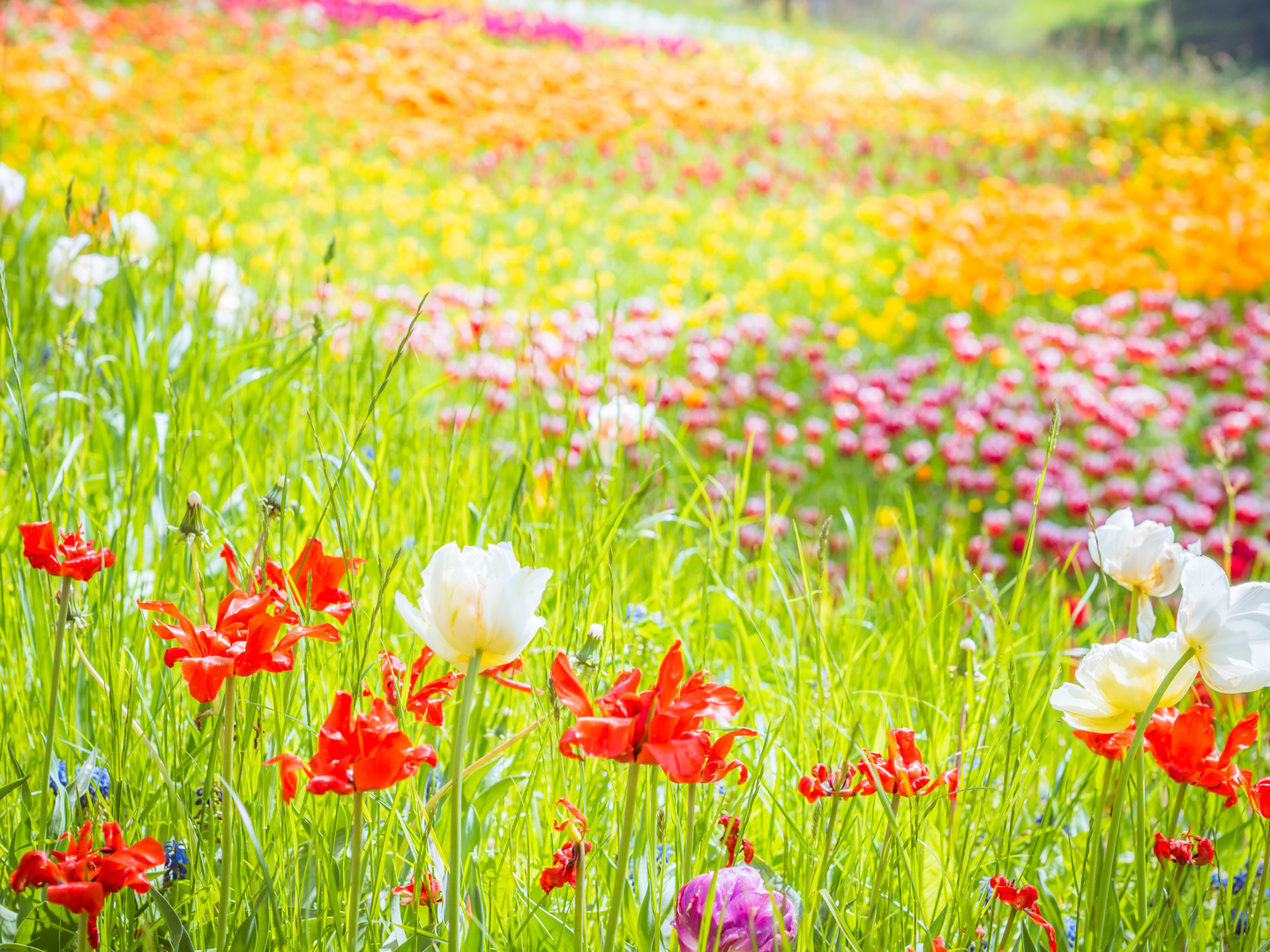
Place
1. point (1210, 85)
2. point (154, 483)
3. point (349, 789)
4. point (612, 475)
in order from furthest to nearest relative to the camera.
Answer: point (1210, 85) → point (612, 475) → point (154, 483) → point (349, 789)

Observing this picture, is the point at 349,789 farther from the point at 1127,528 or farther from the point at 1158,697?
the point at 1127,528

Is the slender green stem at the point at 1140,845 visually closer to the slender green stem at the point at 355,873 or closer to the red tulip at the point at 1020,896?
the red tulip at the point at 1020,896

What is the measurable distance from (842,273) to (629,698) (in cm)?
532

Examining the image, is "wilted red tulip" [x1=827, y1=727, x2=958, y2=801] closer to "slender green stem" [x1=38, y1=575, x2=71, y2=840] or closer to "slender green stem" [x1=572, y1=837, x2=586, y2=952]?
"slender green stem" [x1=572, y1=837, x2=586, y2=952]

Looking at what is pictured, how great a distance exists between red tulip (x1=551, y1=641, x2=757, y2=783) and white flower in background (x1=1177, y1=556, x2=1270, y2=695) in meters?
0.39

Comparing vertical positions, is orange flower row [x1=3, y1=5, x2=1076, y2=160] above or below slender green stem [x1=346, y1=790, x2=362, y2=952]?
above

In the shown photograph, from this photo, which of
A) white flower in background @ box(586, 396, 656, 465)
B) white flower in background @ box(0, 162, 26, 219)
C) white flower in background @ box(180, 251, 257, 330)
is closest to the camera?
white flower in background @ box(586, 396, 656, 465)

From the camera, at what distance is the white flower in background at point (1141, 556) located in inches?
41.2

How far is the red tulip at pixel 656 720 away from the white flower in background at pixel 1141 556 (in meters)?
0.52

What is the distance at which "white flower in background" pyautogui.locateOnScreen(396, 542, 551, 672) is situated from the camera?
73 centimetres

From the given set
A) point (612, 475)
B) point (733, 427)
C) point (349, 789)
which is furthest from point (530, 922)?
point (733, 427)

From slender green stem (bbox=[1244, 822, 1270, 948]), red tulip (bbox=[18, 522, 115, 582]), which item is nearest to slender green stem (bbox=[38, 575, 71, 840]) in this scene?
red tulip (bbox=[18, 522, 115, 582])

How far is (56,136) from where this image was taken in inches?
237

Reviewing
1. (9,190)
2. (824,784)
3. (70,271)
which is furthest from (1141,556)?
(9,190)
